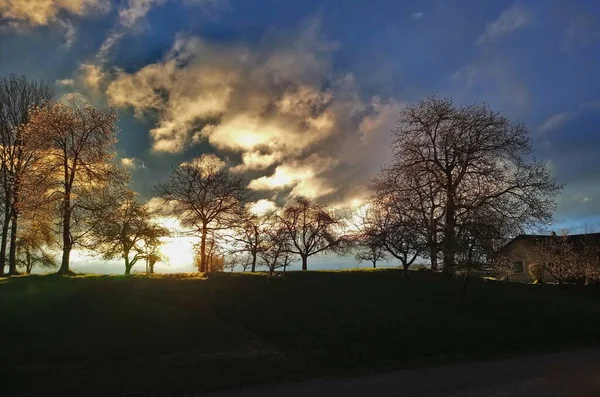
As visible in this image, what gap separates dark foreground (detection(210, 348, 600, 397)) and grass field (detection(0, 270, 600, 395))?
1.58 meters

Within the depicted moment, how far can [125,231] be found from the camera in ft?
124

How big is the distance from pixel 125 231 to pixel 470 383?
30546 mm

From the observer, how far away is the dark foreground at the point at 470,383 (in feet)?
48.3

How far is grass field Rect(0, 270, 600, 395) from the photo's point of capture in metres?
16.7

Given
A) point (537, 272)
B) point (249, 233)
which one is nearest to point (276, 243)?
point (249, 233)

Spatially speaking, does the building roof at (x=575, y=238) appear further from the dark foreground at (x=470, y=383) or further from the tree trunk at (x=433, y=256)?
the dark foreground at (x=470, y=383)

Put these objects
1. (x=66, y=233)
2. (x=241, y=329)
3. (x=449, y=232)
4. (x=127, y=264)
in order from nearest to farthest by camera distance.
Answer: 1. (x=241, y=329)
2. (x=66, y=233)
3. (x=449, y=232)
4. (x=127, y=264)

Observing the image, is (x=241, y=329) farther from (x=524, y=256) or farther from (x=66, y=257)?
(x=524, y=256)

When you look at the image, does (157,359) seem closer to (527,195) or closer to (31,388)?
(31,388)

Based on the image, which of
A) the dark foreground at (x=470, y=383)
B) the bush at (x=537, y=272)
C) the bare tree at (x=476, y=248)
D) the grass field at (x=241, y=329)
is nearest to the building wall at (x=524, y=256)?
the bush at (x=537, y=272)

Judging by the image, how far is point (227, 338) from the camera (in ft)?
71.5

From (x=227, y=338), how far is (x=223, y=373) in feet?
14.9

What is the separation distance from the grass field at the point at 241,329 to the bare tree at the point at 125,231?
249 inches

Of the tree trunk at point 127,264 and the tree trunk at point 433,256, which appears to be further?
the tree trunk at point 127,264
